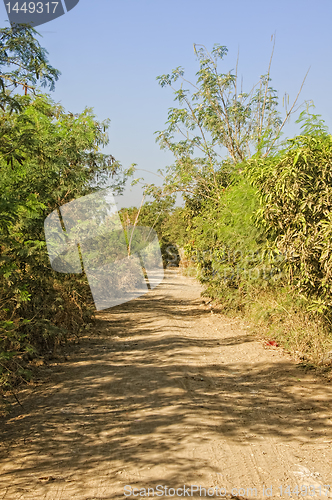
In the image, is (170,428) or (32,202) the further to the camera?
(32,202)

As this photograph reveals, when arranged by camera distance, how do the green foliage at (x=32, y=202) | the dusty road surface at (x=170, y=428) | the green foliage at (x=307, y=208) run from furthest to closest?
1. the green foliage at (x=307, y=208)
2. the green foliage at (x=32, y=202)
3. the dusty road surface at (x=170, y=428)

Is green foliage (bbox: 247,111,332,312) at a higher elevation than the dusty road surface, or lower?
higher

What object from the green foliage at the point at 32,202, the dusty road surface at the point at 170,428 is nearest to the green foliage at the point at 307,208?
the dusty road surface at the point at 170,428

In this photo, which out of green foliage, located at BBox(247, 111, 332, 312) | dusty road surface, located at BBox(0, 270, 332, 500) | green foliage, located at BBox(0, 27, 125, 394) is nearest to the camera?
dusty road surface, located at BBox(0, 270, 332, 500)

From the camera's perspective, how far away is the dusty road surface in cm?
321

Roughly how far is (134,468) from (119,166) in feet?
37.0

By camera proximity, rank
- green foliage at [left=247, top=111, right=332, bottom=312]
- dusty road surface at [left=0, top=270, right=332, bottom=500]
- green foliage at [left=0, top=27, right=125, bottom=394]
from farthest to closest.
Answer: green foliage at [left=247, top=111, right=332, bottom=312] < green foliage at [left=0, top=27, right=125, bottom=394] < dusty road surface at [left=0, top=270, right=332, bottom=500]

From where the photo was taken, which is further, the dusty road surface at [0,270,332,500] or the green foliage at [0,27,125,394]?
the green foliage at [0,27,125,394]

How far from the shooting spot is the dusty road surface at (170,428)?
10.5 feet

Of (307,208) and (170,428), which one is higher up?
(307,208)

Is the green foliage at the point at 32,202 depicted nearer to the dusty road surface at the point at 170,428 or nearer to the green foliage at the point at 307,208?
the dusty road surface at the point at 170,428

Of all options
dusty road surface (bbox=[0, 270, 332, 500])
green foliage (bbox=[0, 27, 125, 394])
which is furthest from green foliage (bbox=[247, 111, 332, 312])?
green foliage (bbox=[0, 27, 125, 394])

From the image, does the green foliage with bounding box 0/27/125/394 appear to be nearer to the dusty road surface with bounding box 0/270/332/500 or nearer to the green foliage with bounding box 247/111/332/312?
the dusty road surface with bounding box 0/270/332/500

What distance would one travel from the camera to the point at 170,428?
13.7ft
